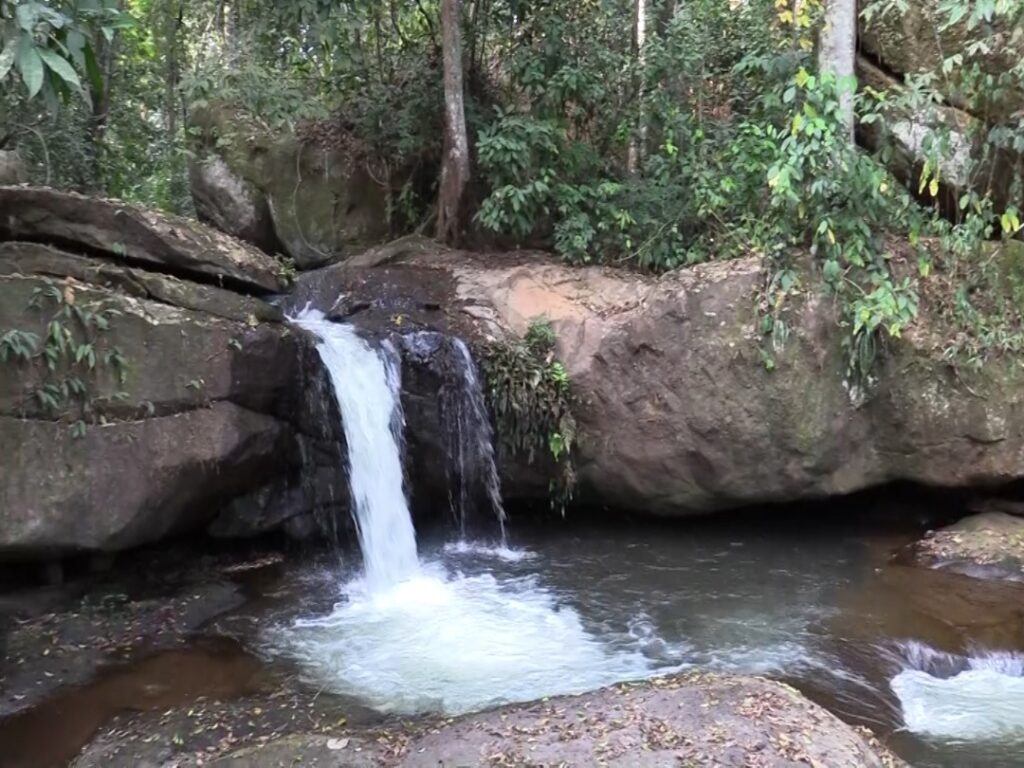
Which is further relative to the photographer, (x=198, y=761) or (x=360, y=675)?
(x=360, y=675)

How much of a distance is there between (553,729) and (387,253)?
6547 mm

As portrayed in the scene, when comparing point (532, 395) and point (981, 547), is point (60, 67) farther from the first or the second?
point (981, 547)

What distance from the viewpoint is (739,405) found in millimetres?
7734

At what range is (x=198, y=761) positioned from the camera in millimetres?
4637

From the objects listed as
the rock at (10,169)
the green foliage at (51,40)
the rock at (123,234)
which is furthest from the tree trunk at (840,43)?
the rock at (10,169)

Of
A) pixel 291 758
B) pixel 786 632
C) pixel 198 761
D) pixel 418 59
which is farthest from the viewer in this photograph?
pixel 418 59

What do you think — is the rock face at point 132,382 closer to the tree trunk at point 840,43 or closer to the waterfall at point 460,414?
the waterfall at point 460,414

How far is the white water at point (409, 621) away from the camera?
5.76 m

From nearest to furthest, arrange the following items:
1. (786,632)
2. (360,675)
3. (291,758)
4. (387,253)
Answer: (291,758) < (360,675) < (786,632) < (387,253)

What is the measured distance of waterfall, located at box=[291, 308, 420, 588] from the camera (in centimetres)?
794

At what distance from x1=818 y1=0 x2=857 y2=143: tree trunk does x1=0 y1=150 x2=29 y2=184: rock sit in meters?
7.39

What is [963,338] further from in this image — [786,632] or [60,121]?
[60,121]

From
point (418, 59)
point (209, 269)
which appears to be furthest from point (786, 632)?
point (418, 59)

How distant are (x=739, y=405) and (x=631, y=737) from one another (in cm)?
412
